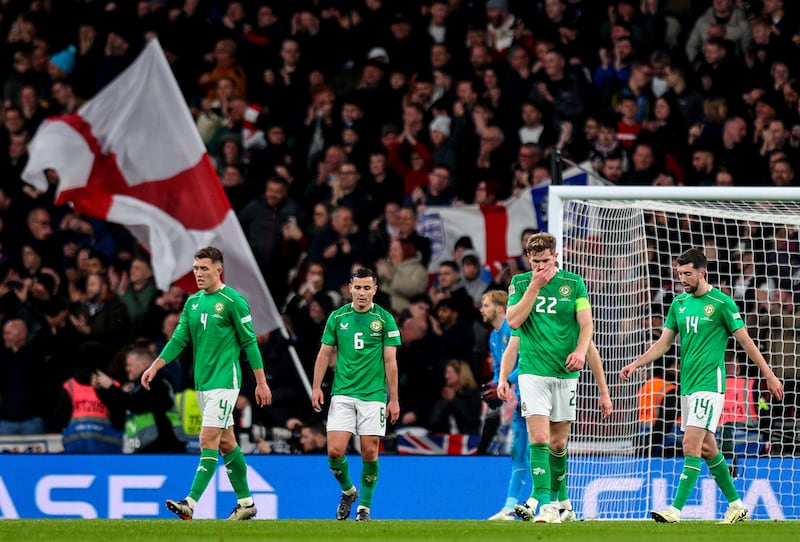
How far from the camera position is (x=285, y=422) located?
1405 cm

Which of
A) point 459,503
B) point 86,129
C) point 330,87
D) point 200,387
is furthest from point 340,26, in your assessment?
point 200,387

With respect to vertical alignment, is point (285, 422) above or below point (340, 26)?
below

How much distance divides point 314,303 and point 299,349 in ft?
1.81

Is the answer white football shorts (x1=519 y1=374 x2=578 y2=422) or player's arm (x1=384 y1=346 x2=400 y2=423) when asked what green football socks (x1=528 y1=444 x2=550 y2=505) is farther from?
player's arm (x1=384 y1=346 x2=400 y2=423)

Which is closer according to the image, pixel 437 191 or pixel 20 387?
pixel 20 387

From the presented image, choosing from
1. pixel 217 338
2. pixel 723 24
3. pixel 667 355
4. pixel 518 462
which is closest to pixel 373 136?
pixel 723 24

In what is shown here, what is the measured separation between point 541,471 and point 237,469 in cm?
248

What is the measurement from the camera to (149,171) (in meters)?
14.6

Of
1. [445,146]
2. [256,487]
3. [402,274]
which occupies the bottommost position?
[256,487]

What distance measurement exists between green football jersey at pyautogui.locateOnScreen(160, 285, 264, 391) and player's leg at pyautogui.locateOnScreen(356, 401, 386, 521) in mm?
935

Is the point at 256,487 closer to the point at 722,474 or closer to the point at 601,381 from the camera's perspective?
the point at 601,381

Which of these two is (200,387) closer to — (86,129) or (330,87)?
(86,129)

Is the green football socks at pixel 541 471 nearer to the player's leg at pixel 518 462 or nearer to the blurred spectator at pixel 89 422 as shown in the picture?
the player's leg at pixel 518 462

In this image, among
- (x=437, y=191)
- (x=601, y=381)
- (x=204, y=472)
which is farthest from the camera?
(x=437, y=191)
